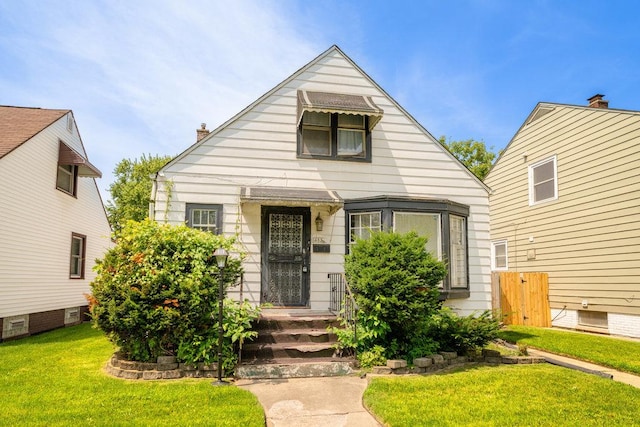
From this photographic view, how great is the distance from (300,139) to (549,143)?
9020 mm

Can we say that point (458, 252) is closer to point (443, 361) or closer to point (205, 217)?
point (443, 361)

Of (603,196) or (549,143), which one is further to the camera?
(549,143)

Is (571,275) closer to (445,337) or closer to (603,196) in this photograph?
(603,196)

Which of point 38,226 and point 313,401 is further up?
point 38,226

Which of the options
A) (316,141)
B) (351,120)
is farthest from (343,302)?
(351,120)

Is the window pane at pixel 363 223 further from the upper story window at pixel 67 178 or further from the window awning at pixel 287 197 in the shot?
the upper story window at pixel 67 178

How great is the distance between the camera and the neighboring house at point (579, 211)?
11008 mm

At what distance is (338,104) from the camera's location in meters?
9.09

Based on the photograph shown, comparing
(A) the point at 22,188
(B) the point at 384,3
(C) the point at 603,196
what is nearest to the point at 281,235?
(B) the point at 384,3

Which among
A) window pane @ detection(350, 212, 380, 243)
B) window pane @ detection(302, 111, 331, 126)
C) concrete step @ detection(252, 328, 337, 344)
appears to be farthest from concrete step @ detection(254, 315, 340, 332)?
window pane @ detection(302, 111, 331, 126)

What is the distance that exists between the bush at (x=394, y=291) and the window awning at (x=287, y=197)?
1.45 m

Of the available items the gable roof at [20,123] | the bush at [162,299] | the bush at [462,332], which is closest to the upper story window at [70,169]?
the gable roof at [20,123]

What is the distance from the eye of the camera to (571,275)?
1267 cm

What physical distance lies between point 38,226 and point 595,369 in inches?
540
